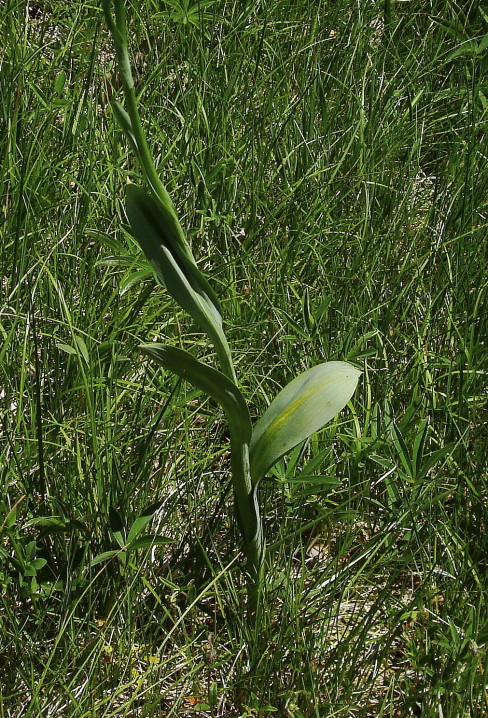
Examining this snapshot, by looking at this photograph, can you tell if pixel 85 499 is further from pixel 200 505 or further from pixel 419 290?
pixel 419 290

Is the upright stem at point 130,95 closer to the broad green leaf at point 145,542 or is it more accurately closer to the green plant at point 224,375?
the green plant at point 224,375

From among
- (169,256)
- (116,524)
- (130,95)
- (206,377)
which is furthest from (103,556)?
(130,95)

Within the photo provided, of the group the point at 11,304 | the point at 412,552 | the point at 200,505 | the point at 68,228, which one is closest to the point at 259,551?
the point at 200,505

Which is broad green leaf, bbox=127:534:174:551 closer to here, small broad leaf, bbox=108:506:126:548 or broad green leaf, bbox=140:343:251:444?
small broad leaf, bbox=108:506:126:548

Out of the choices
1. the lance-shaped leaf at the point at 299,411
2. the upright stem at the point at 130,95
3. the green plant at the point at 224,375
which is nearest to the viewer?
the upright stem at the point at 130,95

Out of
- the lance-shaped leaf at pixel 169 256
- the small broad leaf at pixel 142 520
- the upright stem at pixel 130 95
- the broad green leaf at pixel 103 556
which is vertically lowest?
the broad green leaf at pixel 103 556

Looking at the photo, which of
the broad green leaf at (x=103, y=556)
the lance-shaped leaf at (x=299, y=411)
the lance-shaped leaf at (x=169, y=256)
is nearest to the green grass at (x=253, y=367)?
the broad green leaf at (x=103, y=556)
